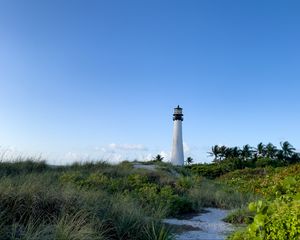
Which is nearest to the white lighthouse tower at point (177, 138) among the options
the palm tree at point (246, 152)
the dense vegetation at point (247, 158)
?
the dense vegetation at point (247, 158)

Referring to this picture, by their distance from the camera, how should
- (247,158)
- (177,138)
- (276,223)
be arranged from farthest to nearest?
1. (247,158)
2. (177,138)
3. (276,223)

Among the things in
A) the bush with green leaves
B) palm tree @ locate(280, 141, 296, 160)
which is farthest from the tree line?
the bush with green leaves

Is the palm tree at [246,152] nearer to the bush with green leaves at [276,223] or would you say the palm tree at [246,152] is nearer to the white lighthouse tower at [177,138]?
the white lighthouse tower at [177,138]

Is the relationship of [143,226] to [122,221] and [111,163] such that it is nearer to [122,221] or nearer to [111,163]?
[122,221]

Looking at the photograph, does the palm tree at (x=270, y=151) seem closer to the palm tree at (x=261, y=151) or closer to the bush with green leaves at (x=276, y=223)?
the palm tree at (x=261, y=151)

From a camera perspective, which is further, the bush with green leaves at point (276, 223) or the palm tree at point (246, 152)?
the palm tree at point (246, 152)

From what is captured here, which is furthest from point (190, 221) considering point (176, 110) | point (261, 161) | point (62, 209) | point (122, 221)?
point (261, 161)

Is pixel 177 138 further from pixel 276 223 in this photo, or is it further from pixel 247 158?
pixel 276 223

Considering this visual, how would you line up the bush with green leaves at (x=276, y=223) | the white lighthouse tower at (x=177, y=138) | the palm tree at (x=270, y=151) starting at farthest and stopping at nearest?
the palm tree at (x=270, y=151)
the white lighthouse tower at (x=177, y=138)
the bush with green leaves at (x=276, y=223)

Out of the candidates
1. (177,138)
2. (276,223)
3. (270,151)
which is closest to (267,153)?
(270,151)

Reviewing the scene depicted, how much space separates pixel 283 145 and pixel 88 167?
115 feet

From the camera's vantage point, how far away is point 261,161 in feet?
122

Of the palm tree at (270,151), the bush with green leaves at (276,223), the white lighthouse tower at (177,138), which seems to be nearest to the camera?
the bush with green leaves at (276,223)

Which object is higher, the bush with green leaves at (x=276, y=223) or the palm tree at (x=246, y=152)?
the palm tree at (x=246, y=152)
